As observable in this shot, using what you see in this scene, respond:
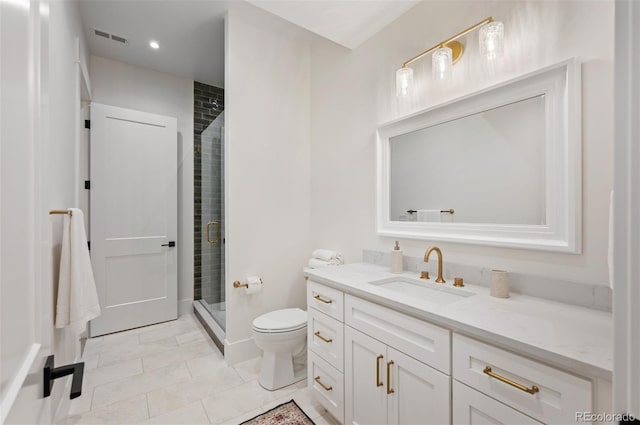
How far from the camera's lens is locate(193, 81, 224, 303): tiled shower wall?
305 centimetres

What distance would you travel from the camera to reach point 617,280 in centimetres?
43

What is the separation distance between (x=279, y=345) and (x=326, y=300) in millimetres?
591

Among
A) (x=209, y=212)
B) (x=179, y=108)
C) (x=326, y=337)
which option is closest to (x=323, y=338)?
(x=326, y=337)

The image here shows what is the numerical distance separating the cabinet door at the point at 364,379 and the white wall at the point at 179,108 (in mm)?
2642

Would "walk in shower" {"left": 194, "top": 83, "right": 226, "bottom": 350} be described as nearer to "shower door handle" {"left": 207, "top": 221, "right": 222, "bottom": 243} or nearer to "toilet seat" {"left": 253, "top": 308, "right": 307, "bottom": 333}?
"shower door handle" {"left": 207, "top": 221, "right": 222, "bottom": 243}

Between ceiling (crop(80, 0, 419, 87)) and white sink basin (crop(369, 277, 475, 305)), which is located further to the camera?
ceiling (crop(80, 0, 419, 87))

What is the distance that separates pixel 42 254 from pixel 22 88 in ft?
1.16

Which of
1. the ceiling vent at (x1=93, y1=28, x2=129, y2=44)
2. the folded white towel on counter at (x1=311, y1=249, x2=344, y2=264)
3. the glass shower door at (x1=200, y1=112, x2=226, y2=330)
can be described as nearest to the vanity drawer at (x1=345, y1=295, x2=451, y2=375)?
the folded white towel on counter at (x1=311, y1=249, x2=344, y2=264)

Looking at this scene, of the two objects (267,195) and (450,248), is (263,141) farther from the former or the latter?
(450,248)

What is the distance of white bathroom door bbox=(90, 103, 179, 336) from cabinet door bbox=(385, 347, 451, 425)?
2.82 meters

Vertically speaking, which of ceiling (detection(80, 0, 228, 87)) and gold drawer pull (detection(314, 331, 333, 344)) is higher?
ceiling (detection(80, 0, 228, 87))

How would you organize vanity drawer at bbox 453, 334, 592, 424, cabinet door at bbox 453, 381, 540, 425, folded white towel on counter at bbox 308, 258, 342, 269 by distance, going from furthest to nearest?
folded white towel on counter at bbox 308, 258, 342, 269 < cabinet door at bbox 453, 381, 540, 425 < vanity drawer at bbox 453, 334, 592, 424

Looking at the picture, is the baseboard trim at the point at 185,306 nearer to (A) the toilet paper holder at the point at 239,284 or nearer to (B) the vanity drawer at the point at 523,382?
(A) the toilet paper holder at the point at 239,284

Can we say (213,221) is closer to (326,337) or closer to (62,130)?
(62,130)
